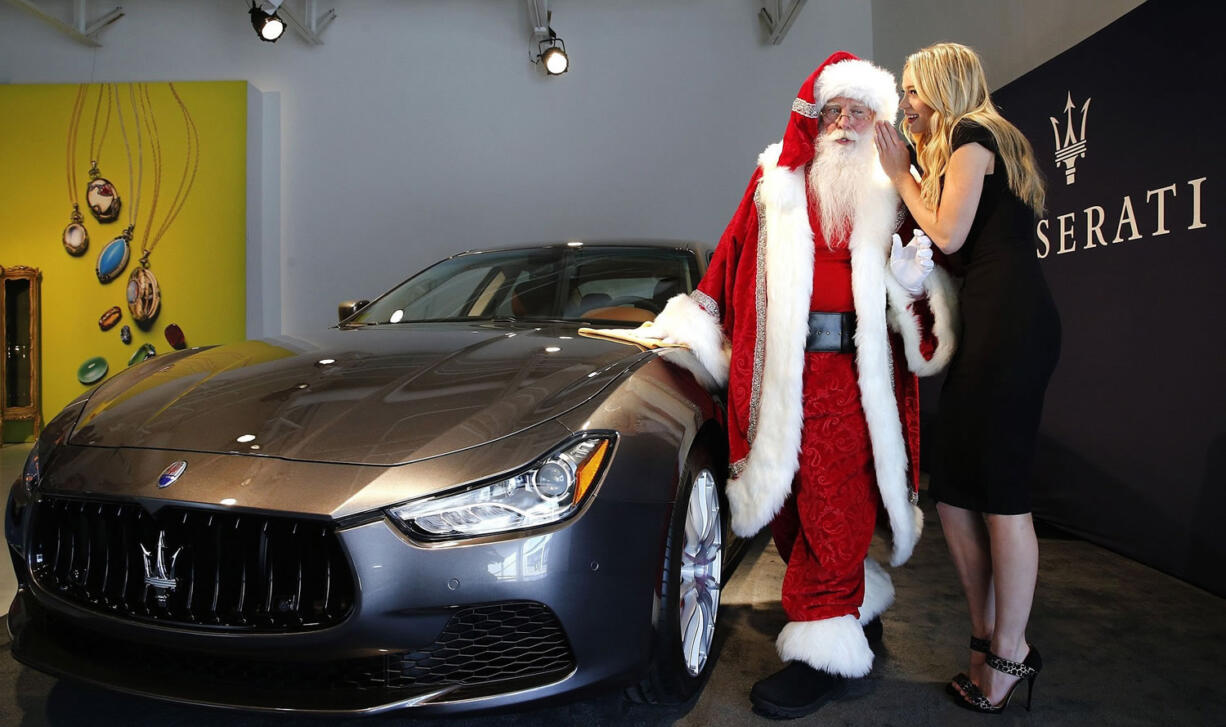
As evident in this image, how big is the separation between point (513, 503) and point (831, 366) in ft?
2.64

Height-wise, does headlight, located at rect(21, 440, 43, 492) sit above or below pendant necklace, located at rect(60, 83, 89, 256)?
below

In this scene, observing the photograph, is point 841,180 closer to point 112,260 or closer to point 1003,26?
point 1003,26

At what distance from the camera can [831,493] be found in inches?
68.2

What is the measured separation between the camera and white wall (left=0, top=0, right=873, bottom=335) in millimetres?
5859

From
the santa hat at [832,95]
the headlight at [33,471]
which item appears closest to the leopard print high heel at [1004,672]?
the santa hat at [832,95]

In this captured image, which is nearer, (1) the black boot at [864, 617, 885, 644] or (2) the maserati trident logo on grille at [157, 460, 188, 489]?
(2) the maserati trident logo on grille at [157, 460, 188, 489]

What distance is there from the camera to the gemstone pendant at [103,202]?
19.3ft

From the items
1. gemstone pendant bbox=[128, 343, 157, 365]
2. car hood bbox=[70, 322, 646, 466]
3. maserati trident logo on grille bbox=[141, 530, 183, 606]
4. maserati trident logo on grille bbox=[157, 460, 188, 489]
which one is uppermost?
gemstone pendant bbox=[128, 343, 157, 365]

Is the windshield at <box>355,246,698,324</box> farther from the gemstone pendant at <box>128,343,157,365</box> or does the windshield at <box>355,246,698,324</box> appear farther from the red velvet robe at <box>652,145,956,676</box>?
the gemstone pendant at <box>128,343,157,365</box>

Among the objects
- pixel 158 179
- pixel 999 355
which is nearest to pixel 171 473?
pixel 999 355

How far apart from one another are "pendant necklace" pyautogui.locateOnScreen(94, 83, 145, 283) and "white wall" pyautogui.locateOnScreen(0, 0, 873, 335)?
511mm

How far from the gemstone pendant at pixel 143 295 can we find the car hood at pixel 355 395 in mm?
4491

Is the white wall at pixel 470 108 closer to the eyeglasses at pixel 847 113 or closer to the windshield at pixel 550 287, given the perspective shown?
the windshield at pixel 550 287

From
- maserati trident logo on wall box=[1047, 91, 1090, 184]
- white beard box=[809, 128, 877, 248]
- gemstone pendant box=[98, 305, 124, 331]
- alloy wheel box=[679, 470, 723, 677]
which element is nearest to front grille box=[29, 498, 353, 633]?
alloy wheel box=[679, 470, 723, 677]
